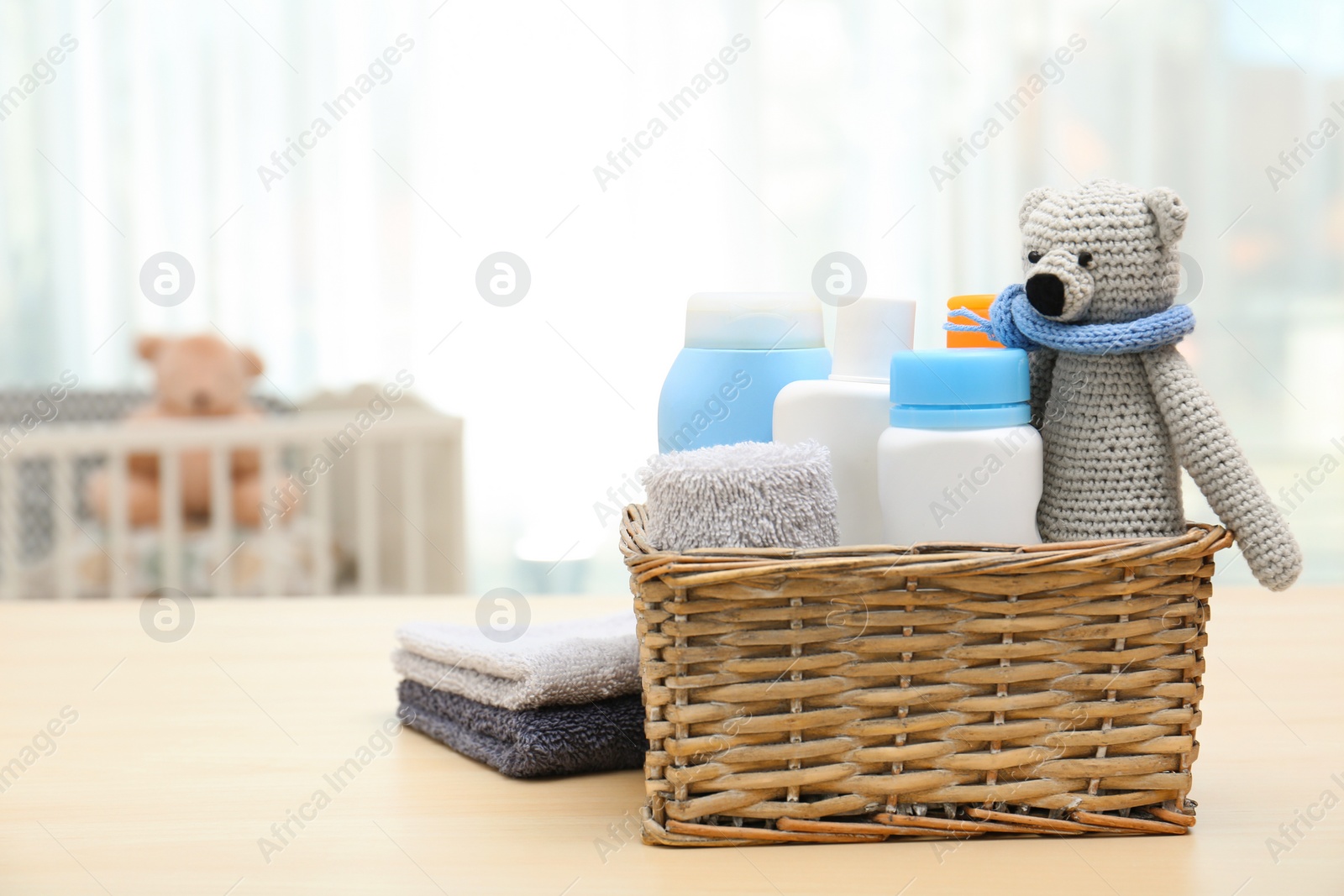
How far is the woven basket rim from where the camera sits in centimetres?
54

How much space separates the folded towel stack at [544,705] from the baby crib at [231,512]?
1449mm

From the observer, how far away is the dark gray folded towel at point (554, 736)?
646 mm

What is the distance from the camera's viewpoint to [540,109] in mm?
2309

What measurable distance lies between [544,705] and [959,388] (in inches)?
11.0

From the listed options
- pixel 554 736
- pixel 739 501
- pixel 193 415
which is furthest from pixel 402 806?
pixel 193 415

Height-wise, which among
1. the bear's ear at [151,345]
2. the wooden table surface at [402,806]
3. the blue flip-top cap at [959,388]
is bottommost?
the wooden table surface at [402,806]

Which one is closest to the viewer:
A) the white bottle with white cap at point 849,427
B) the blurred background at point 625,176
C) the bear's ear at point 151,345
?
the white bottle with white cap at point 849,427

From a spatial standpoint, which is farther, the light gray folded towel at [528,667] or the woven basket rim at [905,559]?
the light gray folded towel at [528,667]

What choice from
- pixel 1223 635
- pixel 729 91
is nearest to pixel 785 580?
pixel 1223 635

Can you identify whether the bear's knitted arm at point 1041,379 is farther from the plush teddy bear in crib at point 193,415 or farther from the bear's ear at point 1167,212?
the plush teddy bear in crib at point 193,415

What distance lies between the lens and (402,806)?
61 cm

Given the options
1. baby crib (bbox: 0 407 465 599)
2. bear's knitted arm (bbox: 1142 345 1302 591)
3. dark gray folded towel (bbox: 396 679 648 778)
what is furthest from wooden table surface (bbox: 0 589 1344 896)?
baby crib (bbox: 0 407 465 599)

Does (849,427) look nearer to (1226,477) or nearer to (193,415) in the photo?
(1226,477)

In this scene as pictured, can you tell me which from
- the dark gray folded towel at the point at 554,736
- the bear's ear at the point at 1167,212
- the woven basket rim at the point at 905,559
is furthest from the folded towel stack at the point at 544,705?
the bear's ear at the point at 1167,212
